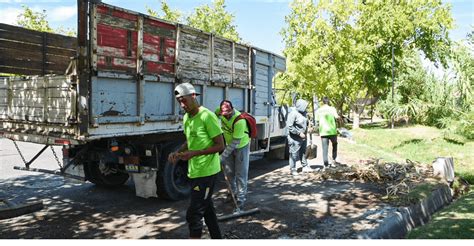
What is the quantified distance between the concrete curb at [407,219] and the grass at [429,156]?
0.13 m

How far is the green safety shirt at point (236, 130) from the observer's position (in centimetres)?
524

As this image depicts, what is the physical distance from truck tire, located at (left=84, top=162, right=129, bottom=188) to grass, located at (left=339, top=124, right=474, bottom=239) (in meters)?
4.92

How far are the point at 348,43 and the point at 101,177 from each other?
18.6 metres

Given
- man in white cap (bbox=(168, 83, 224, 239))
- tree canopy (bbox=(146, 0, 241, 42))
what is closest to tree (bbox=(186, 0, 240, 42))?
tree canopy (bbox=(146, 0, 241, 42))

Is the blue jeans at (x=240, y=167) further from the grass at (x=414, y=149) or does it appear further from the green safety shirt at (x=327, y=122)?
the grass at (x=414, y=149)

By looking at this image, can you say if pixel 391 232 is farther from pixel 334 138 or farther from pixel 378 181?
pixel 334 138

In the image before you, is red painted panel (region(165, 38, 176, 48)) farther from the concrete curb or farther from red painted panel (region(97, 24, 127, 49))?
the concrete curb

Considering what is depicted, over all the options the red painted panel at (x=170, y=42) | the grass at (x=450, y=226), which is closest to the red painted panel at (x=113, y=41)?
the red painted panel at (x=170, y=42)

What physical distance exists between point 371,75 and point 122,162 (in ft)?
70.5

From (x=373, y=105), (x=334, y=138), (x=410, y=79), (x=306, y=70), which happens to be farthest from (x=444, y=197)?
(x=373, y=105)

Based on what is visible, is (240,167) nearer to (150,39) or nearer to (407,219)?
(150,39)

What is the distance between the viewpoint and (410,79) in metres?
23.6

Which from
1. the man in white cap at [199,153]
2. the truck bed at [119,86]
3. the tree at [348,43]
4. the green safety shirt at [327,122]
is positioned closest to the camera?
the man in white cap at [199,153]

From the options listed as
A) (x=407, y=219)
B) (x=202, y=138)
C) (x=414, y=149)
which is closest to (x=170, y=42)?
(x=202, y=138)
